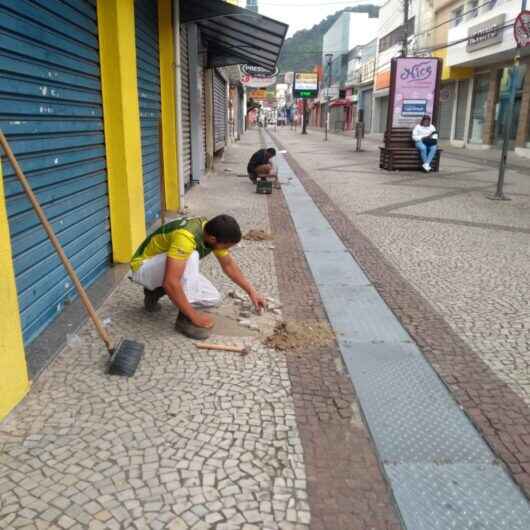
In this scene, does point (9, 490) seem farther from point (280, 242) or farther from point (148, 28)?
point (148, 28)

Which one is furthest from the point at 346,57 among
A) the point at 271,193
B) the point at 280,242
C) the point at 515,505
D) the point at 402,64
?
the point at 515,505

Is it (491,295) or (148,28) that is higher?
(148,28)

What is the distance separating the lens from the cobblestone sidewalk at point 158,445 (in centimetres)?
212

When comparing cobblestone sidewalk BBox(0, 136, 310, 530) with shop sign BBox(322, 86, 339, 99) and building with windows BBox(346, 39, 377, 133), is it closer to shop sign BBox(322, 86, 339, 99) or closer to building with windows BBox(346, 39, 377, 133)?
building with windows BBox(346, 39, 377, 133)

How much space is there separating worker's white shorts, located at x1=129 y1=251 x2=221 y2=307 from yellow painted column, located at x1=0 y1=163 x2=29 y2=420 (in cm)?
115

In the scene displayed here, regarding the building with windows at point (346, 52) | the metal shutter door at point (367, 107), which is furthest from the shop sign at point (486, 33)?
the building with windows at point (346, 52)

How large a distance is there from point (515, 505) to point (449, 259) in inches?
153

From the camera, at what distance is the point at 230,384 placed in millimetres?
3117

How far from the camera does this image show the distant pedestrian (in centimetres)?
1402

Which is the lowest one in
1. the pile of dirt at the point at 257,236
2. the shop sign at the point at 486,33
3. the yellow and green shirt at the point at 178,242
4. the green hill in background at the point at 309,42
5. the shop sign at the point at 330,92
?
the pile of dirt at the point at 257,236

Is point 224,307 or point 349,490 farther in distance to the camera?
point 224,307

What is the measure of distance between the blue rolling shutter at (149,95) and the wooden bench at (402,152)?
8.47 meters

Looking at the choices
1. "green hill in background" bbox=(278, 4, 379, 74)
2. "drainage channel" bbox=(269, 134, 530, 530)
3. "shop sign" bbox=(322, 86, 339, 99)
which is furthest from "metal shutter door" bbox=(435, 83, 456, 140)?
"green hill in background" bbox=(278, 4, 379, 74)

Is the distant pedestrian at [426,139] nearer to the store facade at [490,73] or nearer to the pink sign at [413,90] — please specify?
the pink sign at [413,90]
